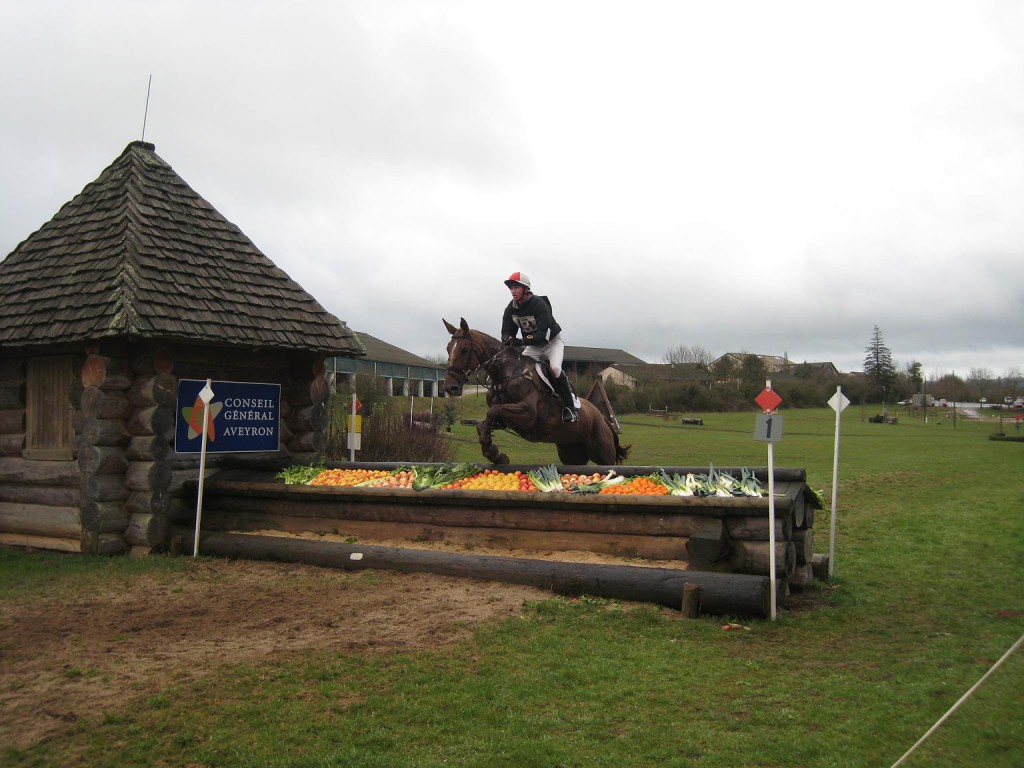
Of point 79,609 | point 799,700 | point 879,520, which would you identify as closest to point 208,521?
point 79,609

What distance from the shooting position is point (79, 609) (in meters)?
6.98

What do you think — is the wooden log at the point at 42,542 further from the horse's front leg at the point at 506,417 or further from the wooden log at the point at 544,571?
the horse's front leg at the point at 506,417

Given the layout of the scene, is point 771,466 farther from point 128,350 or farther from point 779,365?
point 779,365

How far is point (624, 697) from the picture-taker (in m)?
4.86

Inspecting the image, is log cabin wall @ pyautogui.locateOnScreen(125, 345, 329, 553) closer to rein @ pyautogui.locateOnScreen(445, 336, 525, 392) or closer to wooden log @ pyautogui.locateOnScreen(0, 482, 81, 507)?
wooden log @ pyautogui.locateOnScreen(0, 482, 81, 507)

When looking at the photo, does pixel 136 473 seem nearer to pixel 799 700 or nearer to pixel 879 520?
pixel 799 700

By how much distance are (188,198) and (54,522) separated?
4882mm

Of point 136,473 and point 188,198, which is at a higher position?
point 188,198

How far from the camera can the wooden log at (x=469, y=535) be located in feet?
24.3

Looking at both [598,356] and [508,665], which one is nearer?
[508,665]

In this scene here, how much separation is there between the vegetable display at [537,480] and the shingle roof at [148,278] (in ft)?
6.65

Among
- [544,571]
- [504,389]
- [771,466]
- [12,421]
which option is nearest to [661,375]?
[504,389]

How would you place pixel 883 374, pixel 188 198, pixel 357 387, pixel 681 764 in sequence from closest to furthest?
pixel 681 764 → pixel 188 198 → pixel 357 387 → pixel 883 374

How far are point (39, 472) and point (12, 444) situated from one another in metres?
0.80
